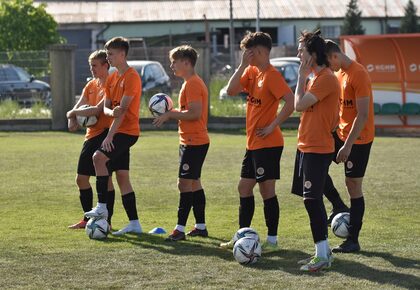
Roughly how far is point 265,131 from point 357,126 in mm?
836

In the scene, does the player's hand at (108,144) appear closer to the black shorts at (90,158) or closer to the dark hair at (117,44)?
the black shorts at (90,158)

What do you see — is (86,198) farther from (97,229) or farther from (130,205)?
(97,229)

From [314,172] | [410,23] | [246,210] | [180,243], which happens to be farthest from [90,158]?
[410,23]

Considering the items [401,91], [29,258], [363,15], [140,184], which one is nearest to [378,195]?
[140,184]

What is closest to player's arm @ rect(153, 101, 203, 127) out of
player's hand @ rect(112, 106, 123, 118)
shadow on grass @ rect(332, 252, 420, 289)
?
player's hand @ rect(112, 106, 123, 118)

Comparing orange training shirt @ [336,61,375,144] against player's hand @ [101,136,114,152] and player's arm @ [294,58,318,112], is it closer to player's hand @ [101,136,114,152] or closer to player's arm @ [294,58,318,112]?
player's arm @ [294,58,318,112]

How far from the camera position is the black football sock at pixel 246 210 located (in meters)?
9.43

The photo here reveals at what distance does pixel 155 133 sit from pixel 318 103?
645 inches

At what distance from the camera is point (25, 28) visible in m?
42.8

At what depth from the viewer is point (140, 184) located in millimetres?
14656

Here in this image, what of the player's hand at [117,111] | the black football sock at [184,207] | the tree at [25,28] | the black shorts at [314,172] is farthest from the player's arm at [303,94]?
the tree at [25,28]

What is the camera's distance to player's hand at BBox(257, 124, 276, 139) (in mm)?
9086

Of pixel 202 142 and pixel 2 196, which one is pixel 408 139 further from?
pixel 202 142

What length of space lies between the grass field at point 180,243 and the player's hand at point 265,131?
1.08m
